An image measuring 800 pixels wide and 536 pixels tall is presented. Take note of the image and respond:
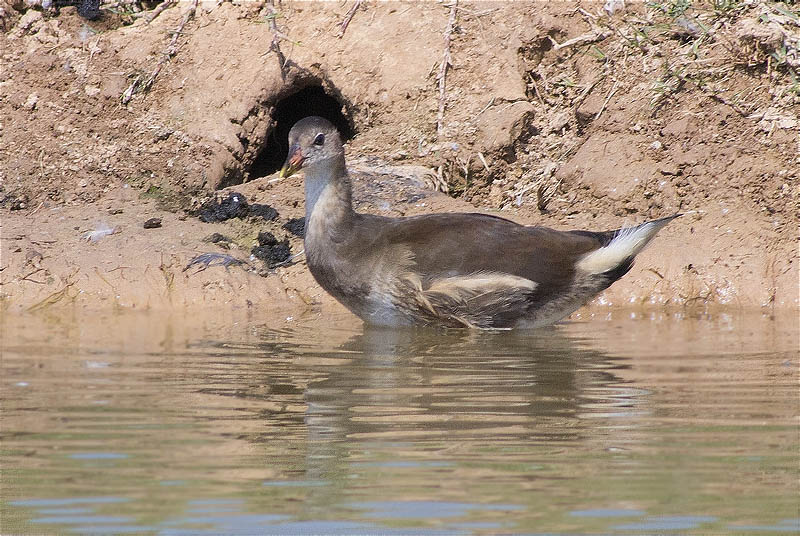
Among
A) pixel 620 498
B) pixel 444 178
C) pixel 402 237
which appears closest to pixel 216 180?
pixel 444 178

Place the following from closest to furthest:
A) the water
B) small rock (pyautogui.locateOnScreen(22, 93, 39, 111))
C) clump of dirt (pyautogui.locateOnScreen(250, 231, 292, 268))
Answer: the water < clump of dirt (pyautogui.locateOnScreen(250, 231, 292, 268)) < small rock (pyautogui.locateOnScreen(22, 93, 39, 111))

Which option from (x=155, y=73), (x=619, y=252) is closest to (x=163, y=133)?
(x=155, y=73)

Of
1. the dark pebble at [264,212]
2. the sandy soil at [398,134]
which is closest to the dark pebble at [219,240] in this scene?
the sandy soil at [398,134]

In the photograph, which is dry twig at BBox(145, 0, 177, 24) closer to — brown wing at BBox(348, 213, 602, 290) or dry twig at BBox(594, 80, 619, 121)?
dry twig at BBox(594, 80, 619, 121)

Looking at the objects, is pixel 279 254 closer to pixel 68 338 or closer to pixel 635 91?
pixel 68 338

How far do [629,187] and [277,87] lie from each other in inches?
121

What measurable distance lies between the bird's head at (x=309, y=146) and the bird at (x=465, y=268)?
60 mm

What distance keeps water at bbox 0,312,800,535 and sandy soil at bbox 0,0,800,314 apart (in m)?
1.02

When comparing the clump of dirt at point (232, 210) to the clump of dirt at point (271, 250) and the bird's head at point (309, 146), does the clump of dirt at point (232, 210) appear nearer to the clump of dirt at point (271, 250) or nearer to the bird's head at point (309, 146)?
the clump of dirt at point (271, 250)

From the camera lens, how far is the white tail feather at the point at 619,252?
686 centimetres

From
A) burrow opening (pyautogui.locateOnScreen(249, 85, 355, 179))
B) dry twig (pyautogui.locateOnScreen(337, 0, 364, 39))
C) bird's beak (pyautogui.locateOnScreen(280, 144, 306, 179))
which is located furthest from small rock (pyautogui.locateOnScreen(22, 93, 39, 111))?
bird's beak (pyautogui.locateOnScreen(280, 144, 306, 179))

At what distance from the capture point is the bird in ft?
22.4

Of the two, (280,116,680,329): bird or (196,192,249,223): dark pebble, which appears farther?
(196,192,249,223): dark pebble

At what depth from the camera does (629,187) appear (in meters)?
8.41
